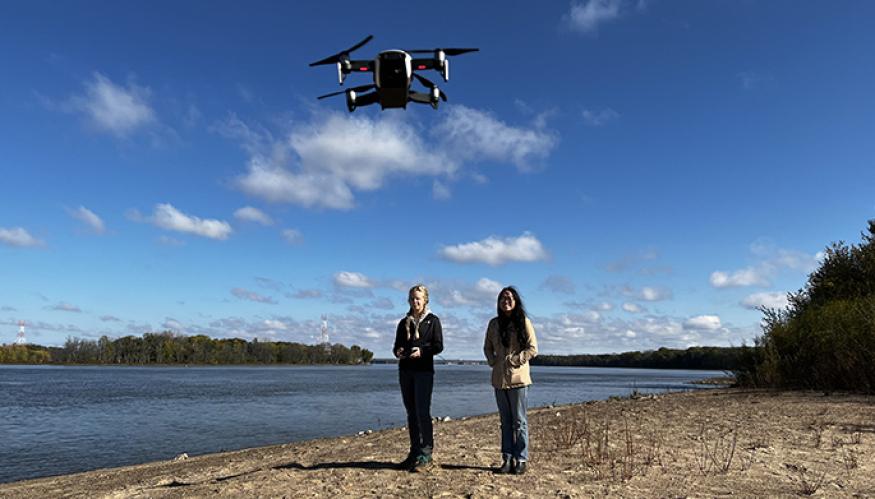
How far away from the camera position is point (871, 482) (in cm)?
639

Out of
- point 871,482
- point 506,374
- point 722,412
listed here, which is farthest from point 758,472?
point 722,412

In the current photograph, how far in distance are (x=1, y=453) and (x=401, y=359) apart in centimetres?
1728

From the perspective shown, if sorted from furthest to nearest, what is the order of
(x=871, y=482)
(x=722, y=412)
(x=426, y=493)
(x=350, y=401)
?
(x=350, y=401), (x=722, y=412), (x=871, y=482), (x=426, y=493)

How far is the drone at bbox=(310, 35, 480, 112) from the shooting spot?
6.94m

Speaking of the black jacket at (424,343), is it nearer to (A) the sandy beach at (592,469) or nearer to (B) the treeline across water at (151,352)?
(A) the sandy beach at (592,469)

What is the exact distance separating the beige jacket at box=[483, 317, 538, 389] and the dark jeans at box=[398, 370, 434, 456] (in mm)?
760

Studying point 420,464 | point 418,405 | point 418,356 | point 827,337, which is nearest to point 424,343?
point 418,356

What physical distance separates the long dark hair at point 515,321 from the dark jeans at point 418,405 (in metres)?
0.97

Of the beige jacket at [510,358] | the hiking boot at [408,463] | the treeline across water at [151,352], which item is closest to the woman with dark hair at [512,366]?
the beige jacket at [510,358]

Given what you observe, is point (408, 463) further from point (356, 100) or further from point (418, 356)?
point (356, 100)

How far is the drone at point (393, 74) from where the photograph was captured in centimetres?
694

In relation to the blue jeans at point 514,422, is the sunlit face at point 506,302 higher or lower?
higher

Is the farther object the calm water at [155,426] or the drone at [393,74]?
the calm water at [155,426]

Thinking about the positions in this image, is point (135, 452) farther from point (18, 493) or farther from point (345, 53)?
point (345, 53)
